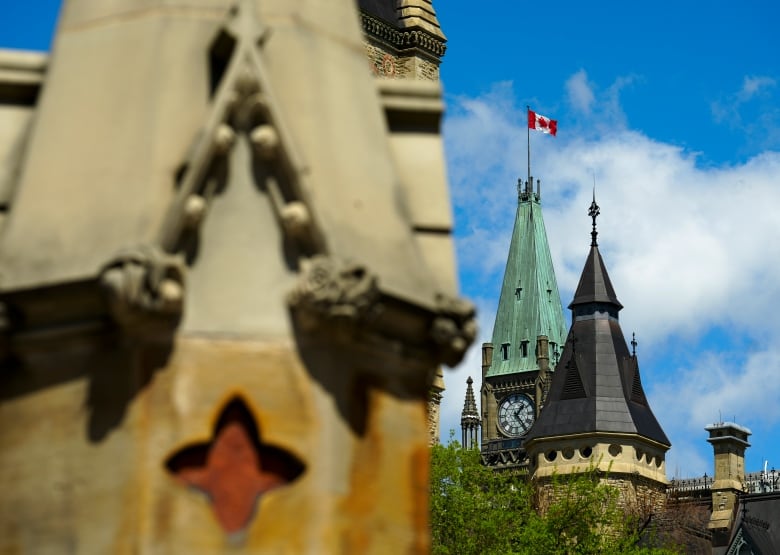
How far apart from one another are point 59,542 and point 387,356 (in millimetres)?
1091

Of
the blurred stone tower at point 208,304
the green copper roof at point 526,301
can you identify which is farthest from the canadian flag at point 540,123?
the blurred stone tower at point 208,304

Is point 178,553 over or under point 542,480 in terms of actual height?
under

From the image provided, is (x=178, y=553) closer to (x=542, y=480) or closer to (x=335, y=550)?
(x=335, y=550)

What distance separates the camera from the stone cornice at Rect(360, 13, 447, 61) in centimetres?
7538

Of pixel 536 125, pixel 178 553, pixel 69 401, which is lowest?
pixel 178 553

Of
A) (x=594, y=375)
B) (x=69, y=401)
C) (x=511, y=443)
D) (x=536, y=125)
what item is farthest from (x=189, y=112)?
(x=511, y=443)

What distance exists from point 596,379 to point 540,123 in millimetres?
57239

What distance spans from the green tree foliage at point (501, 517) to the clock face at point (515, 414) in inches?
4975

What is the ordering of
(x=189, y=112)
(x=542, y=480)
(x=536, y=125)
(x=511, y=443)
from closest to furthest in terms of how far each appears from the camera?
(x=189, y=112), (x=542, y=480), (x=536, y=125), (x=511, y=443)

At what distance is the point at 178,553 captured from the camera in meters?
4.93

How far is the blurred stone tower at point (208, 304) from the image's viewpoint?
16.5 ft

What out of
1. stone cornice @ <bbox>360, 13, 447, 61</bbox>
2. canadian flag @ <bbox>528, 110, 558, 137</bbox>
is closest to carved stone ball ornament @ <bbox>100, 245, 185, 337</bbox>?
stone cornice @ <bbox>360, 13, 447, 61</bbox>

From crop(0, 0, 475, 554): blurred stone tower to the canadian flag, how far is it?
15146cm

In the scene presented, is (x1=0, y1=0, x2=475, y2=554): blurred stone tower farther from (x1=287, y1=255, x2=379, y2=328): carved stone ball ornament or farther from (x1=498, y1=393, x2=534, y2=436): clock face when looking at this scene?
(x1=498, y1=393, x2=534, y2=436): clock face
